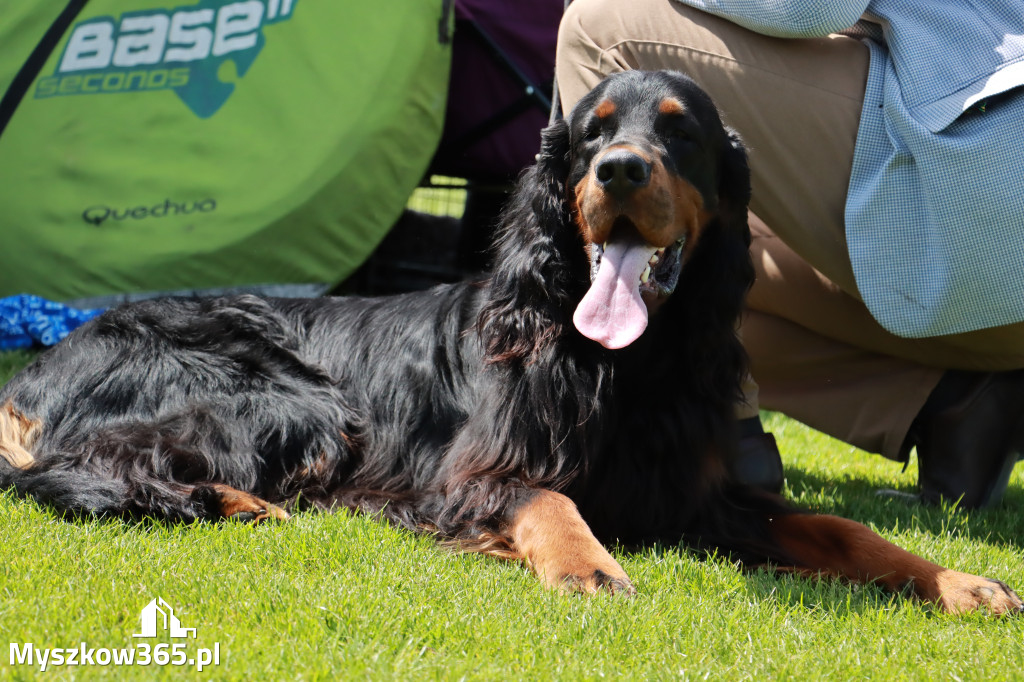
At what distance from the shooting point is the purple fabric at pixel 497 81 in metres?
5.28

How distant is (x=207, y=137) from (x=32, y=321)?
1173mm

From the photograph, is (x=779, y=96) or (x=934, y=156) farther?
(x=779, y=96)

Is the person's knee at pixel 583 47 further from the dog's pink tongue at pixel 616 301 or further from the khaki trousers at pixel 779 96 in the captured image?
the dog's pink tongue at pixel 616 301

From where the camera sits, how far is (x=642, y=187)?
97.3 inches

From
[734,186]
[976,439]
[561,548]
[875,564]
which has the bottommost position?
[976,439]

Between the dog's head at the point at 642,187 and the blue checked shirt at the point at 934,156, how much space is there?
1.40 ft

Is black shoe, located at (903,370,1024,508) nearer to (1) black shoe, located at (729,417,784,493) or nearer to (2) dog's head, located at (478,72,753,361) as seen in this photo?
(1) black shoe, located at (729,417,784,493)

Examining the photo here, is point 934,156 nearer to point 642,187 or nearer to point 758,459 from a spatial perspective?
point 642,187

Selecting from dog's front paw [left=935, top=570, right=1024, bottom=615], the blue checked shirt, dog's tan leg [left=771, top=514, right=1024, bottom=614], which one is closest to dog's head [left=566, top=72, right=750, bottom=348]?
the blue checked shirt

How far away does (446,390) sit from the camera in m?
3.12

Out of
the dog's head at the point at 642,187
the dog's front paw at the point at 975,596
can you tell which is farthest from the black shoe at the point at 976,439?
the dog's head at the point at 642,187

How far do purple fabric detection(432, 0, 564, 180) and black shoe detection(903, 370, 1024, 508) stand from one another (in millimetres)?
2697

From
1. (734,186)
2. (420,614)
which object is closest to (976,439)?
(734,186)

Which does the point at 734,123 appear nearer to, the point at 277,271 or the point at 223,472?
the point at 223,472
